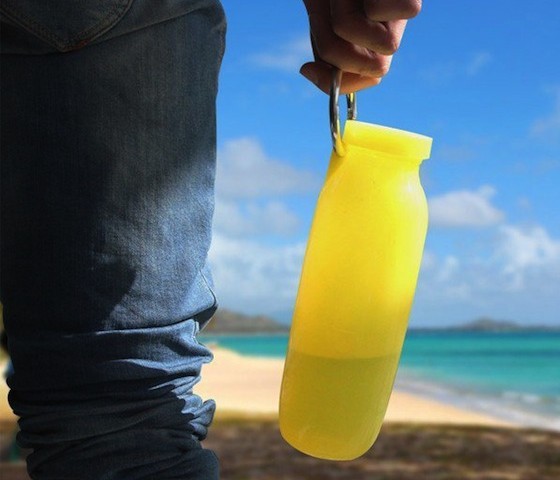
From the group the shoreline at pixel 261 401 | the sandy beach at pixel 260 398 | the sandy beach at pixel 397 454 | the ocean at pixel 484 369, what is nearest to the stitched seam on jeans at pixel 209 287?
the sandy beach at pixel 397 454

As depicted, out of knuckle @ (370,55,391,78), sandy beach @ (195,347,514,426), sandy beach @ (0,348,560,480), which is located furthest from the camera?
sandy beach @ (195,347,514,426)

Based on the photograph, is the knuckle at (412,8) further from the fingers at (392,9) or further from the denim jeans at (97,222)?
the denim jeans at (97,222)

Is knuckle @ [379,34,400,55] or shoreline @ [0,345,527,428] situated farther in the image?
shoreline @ [0,345,527,428]

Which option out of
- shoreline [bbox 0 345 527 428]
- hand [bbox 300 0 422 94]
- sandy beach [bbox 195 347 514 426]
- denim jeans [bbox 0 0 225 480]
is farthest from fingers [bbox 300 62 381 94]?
sandy beach [bbox 195 347 514 426]

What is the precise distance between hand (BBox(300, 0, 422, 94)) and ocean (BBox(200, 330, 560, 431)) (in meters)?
6.85

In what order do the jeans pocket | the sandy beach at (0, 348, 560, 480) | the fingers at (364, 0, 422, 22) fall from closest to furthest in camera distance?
1. the jeans pocket
2. the fingers at (364, 0, 422, 22)
3. the sandy beach at (0, 348, 560, 480)

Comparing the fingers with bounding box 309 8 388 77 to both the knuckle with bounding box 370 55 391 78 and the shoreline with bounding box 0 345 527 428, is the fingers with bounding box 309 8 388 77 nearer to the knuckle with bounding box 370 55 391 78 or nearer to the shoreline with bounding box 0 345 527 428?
the knuckle with bounding box 370 55 391 78


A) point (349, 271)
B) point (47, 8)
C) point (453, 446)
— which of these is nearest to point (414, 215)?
point (349, 271)

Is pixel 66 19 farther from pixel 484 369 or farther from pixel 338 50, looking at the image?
pixel 484 369

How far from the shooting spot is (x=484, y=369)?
13.1 meters

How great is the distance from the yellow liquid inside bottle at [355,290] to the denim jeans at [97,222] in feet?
0.50

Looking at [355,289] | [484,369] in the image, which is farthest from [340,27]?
[484,369]

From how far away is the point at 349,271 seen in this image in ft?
2.81

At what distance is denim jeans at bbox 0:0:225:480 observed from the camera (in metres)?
0.77
